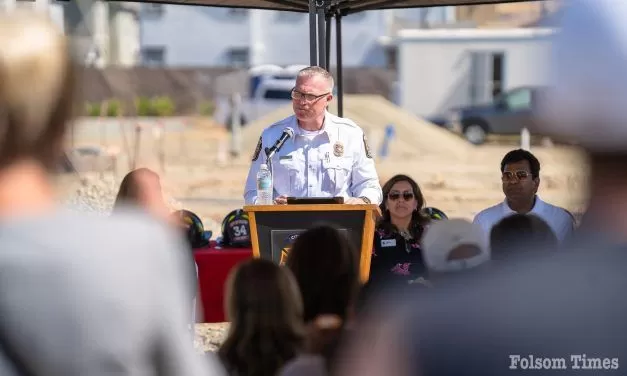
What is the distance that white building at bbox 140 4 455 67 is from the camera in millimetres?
43375

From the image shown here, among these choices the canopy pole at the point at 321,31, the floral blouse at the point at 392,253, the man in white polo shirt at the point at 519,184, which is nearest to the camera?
the floral blouse at the point at 392,253

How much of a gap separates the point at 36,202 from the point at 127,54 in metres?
46.7

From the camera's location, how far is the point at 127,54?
47344 mm

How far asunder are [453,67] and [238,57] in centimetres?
1133

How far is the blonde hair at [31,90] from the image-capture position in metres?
1.48

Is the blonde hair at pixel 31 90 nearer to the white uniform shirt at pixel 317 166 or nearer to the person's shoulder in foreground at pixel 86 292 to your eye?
the person's shoulder in foreground at pixel 86 292

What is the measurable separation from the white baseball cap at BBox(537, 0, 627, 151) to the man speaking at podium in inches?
156

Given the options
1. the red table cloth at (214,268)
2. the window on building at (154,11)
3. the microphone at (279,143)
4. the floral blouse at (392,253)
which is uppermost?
the window on building at (154,11)

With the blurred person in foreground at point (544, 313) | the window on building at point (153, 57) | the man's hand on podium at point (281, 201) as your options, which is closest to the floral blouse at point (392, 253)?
the man's hand on podium at point (281, 201)

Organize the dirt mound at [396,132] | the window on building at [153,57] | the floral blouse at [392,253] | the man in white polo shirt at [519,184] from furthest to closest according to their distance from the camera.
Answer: the window on building at [153,57]
the dirt mound at [396,132]
the man in white polo shirt at [519,184]
the floral blouse at [392,253]

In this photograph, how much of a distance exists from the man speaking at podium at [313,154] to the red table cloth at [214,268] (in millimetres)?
487

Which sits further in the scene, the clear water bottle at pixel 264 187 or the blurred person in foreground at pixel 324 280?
the clear water bottle at pixel 264 187

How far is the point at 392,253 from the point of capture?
5.32m

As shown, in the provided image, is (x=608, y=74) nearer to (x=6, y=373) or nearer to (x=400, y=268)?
(x=6, y=373)
